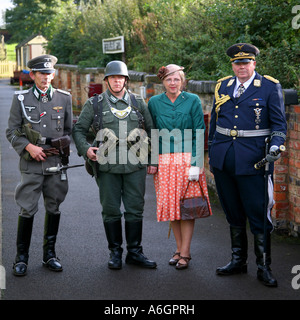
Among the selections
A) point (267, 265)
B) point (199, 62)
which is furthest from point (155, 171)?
Result: point (199, 62)

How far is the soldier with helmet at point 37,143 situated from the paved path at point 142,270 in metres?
0.33

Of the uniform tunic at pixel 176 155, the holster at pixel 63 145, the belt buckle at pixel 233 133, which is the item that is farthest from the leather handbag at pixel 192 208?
the holster at pixel 63 145

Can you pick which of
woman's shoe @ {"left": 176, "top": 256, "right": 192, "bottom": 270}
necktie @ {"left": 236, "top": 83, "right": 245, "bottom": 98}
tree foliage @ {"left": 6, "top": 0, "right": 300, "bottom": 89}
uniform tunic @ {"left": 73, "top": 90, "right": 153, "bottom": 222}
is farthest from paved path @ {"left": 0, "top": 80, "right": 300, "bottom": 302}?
tree foliage @ {"left": 6, "top": 0, "right": 300, "bottom": 89}

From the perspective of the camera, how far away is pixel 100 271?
5602 millimetres

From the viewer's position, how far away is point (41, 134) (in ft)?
18.4

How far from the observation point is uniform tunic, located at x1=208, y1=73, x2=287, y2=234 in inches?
206

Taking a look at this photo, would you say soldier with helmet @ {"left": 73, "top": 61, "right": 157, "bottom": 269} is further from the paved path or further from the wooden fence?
the wooden fence

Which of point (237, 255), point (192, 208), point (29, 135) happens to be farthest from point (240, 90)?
point (29, 135)

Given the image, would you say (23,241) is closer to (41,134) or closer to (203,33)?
(41,134)

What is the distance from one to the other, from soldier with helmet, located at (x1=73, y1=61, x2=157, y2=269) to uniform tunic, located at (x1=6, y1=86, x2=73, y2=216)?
9.9 inches

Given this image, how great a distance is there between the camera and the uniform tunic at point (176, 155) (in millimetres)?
5715

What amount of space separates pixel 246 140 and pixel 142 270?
1.53m

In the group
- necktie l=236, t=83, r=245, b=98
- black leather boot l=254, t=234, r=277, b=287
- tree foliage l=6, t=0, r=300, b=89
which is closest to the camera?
black leather boot l=254, t=234, r=277, b=287
